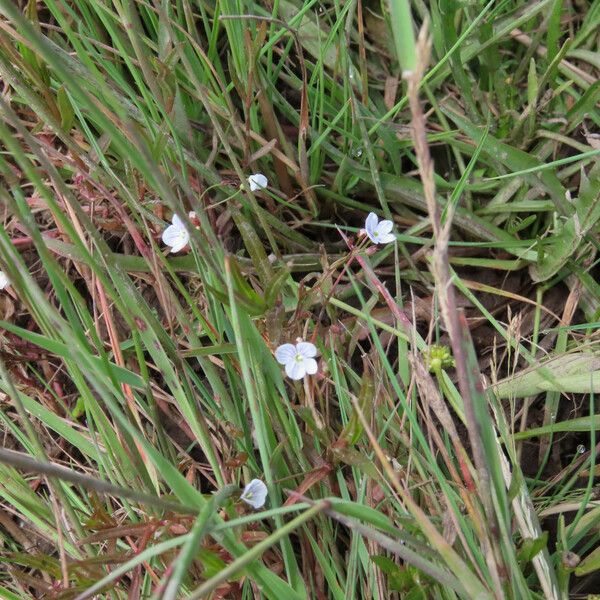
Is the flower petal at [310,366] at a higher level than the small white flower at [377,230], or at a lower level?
lower

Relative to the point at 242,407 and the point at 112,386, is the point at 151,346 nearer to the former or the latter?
the point at 112,386

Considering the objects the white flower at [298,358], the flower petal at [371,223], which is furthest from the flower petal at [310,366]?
the flower petal at [371,223]

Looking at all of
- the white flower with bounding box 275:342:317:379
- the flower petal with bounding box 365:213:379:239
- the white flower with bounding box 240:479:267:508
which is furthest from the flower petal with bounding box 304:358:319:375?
the flower petal with bounding box 365:213:379:239

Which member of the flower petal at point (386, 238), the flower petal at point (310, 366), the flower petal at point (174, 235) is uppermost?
the flower petal at point (174, 235)

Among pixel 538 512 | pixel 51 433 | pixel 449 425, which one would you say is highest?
pixel 449 425

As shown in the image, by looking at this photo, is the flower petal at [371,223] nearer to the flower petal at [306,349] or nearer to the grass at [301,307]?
the grass at [301,307]

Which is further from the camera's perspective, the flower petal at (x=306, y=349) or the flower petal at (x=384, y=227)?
the flower petal at (x=384, y=227)

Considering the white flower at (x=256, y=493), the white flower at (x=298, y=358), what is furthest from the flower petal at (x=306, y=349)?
the white flower at (x=256, y=493)

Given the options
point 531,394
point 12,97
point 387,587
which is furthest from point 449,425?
point 12,97
